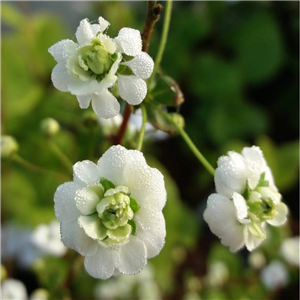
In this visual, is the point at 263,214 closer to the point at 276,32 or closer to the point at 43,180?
the point at 43,180

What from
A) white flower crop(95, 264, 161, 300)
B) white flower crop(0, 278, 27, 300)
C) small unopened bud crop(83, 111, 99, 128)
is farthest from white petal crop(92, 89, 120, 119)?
white flower crop(95, 264, 161, 300)

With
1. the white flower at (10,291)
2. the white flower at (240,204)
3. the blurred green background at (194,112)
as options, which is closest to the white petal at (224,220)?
the white flower at (240,204)

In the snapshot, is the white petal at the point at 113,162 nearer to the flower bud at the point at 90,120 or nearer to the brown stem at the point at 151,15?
the brown stem at the point at 151,15

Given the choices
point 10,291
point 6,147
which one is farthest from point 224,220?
point 10,291

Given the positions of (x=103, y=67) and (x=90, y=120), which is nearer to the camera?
(x=103, y=67)

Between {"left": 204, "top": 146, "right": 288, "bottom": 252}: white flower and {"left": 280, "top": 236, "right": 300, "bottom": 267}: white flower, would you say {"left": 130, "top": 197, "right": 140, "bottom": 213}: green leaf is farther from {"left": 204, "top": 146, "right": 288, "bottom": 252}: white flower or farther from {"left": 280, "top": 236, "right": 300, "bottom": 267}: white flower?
{"left": 280, "top": 236, "right": 300, "bottom": 267}: white flower

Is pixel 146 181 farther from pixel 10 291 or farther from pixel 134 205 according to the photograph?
pixel 10 291

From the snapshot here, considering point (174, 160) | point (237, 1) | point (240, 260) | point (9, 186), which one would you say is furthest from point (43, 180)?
point (237, 1)
